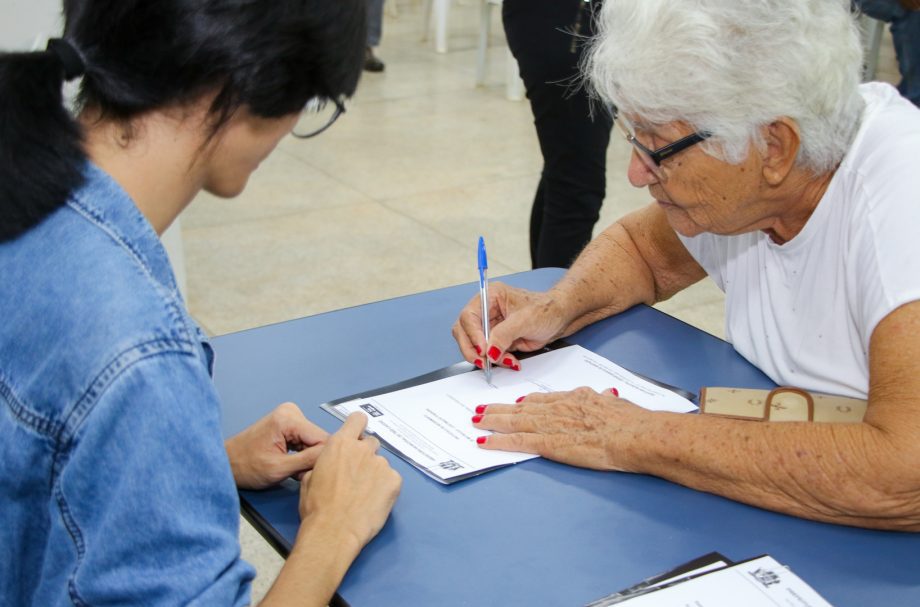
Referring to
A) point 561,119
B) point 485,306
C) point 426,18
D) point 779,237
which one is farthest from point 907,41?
point 426,18

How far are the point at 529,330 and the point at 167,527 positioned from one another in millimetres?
872

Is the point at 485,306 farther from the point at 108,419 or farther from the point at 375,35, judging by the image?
the point at 375,35

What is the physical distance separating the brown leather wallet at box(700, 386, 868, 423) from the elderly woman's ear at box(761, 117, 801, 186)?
0.96ft

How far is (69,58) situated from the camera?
3.07 ft

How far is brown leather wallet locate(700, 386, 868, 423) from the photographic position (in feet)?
4.64

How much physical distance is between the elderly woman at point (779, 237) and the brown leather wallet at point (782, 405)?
1.8 inches

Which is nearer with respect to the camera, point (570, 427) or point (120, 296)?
point (120, 296)

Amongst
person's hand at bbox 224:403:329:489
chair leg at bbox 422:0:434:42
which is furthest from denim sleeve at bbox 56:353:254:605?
chair leg at bbox 422:0:434:42

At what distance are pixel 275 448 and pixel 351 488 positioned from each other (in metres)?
0.14

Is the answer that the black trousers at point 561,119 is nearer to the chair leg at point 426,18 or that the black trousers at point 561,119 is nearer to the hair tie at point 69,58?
the hair tie at point 69,58

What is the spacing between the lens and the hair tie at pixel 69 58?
3.06 ft

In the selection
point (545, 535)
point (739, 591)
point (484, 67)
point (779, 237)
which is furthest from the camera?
point (484, 67)

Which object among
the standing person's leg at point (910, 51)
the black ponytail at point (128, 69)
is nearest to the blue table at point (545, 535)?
the black ponytail at point (128, 69)

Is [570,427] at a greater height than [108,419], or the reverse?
[108,419]
